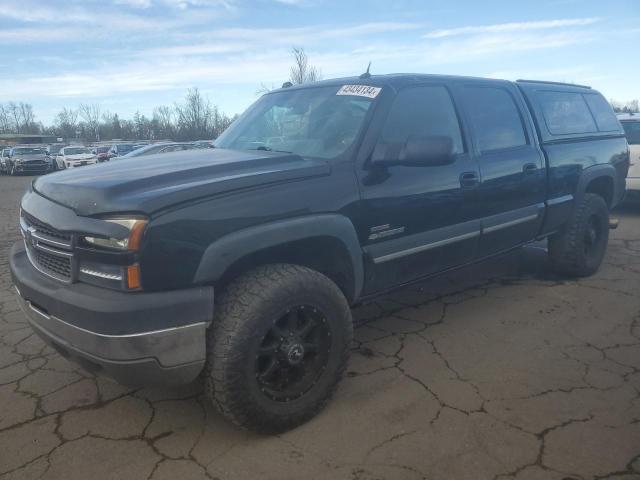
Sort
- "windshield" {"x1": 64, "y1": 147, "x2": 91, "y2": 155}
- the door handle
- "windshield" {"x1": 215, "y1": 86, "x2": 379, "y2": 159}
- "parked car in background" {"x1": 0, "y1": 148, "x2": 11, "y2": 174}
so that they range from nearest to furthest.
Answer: "windshield" {"x1": 215, "y1": 86, "x2": 379, "y2": 159}
the door handle
"windshield" {"x1": 64, "y1": 147, "x2": 91, "y2": 155}
"parked car in background" {"x1": 0, "y1": 148, "x2": 11, "y2": 174}

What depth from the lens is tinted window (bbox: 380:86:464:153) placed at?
3256mm

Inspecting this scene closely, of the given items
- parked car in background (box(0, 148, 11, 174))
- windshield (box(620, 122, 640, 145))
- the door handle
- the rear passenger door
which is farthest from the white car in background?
the door handle

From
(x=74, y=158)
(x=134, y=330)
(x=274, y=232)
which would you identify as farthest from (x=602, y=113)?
(x=74, y=158)

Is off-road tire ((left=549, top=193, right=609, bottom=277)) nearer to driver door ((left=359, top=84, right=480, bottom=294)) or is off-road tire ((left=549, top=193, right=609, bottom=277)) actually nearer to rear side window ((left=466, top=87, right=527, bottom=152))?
rear side window ((left=466, top=87, right=527, bottom=152))

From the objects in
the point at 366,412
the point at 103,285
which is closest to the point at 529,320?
the point at 366,412

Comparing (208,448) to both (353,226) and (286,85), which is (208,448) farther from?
(286,85)

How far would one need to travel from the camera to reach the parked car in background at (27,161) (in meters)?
28.7

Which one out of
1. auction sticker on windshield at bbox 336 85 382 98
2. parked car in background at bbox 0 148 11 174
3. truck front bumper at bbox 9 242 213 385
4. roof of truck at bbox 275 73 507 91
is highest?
roof of truck at bbox 275 73 507 91

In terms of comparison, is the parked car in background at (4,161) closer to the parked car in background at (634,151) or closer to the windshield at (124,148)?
the windshield at (124,148)

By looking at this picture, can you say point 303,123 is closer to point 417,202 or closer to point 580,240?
point 417,202

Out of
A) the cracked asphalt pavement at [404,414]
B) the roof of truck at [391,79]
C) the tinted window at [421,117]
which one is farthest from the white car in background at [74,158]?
the tinted window at [421,117]

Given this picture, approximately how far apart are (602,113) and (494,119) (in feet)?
6.97

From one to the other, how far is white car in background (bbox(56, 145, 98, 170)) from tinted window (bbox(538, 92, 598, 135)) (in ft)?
91.0

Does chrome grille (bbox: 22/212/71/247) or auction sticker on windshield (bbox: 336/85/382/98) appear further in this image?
auction sticker on windshield (bbox: 336/85/382/98)
